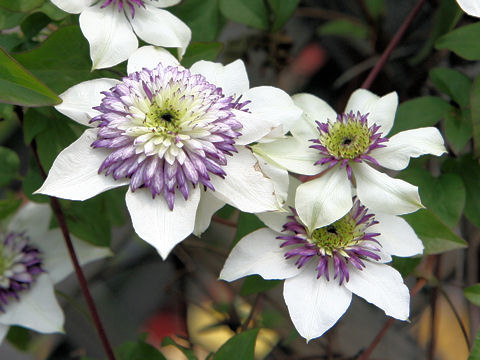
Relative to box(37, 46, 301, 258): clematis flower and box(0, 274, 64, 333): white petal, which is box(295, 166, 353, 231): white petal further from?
box(0, 274, 64, 333): white petal

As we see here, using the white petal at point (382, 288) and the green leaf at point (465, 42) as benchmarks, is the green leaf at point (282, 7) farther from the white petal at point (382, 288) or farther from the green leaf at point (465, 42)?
the white petal at point (382, 288)

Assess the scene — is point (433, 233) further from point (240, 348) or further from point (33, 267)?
point (33, 267)

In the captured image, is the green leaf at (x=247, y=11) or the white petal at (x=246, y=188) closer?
the white petal at (x=246, y=188)

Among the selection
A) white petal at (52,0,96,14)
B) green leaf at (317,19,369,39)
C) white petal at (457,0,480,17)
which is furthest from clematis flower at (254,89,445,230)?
green leaf at (317,19,369,39)

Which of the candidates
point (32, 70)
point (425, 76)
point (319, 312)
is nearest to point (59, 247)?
point (32, 70)

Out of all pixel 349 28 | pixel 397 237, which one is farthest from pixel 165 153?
pixel 349 28

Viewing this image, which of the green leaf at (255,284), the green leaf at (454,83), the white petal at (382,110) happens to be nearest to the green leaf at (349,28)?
the green leaf at (454,83)
